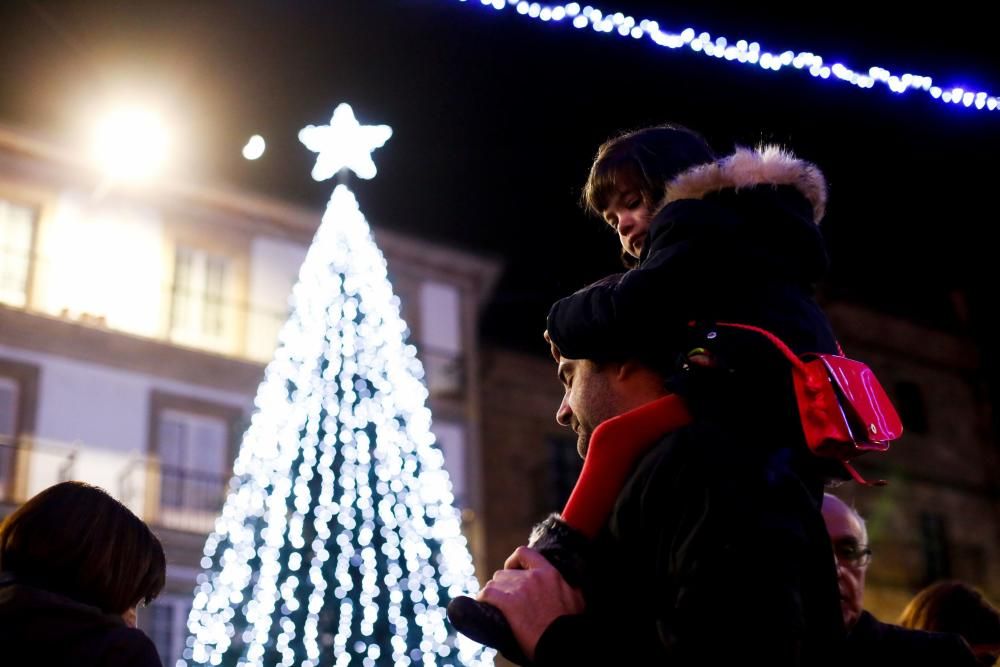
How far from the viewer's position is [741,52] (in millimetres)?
4332

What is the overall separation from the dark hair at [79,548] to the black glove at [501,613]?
848 millimetres

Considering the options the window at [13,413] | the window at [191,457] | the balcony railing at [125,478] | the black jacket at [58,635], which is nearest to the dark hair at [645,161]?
the black jacket at [58,635]

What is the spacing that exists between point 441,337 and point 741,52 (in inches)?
522

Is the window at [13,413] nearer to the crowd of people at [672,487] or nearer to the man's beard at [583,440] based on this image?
the crowd of people at [672,487]

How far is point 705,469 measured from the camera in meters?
1.84

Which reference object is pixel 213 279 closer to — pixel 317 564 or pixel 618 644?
pixel 317 564

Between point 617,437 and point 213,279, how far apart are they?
14.7m

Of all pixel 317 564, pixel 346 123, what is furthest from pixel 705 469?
pixel 317 564

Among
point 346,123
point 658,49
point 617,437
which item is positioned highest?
point 346,123

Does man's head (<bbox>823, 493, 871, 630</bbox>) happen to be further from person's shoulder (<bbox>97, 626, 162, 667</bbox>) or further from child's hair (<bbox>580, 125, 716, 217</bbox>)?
person's shoulder (<bbox>97, 626, 162, 667</bbox>)

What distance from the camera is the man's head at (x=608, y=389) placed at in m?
2.14

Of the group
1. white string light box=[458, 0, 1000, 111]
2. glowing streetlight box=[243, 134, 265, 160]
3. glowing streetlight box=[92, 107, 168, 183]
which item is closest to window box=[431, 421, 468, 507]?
glowing streetlight box=[92, 107, 168, 183]

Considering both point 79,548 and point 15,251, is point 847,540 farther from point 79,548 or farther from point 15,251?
point 15,251

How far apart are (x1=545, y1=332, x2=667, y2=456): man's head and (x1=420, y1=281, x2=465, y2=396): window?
14.7 meters
